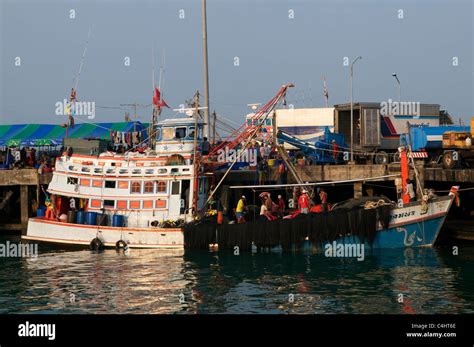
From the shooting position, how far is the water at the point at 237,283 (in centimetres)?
1919

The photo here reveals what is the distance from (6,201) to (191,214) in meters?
14.8

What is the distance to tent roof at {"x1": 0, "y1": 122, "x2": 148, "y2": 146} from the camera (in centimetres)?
5259

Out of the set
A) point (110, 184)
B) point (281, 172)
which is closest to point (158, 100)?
point (110, 184)

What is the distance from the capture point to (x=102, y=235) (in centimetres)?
3084

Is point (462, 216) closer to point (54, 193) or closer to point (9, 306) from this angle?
point (54, 193)

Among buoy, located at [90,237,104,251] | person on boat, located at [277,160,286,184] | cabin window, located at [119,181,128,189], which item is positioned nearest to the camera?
buoy, located at [90,237,104,251]

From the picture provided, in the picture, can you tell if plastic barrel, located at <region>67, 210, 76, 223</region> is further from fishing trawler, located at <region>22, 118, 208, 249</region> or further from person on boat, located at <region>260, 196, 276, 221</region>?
person on boat, located at <region>260, 196, 276, 221</region>

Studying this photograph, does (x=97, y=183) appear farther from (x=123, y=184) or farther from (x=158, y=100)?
(x=158, y=100)

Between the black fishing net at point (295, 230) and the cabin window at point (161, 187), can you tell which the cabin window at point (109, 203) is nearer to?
the cabin window at point (161, 187)

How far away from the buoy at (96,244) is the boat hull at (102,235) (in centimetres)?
21

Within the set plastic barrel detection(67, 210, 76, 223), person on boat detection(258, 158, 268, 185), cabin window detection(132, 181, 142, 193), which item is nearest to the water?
plastic barrel detection(67, 210, 76, 223)

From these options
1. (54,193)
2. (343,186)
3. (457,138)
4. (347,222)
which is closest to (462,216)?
(457,138)

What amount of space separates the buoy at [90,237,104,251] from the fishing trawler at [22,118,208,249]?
0.05 m

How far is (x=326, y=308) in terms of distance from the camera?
61.9 feet
